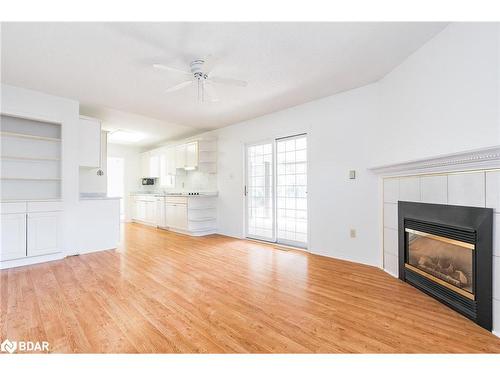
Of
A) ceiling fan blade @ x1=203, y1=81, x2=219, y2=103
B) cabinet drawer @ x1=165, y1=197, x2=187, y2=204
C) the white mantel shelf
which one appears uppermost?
ceiling fan blade @ x1=203, y1=81, x2=219, y2=103

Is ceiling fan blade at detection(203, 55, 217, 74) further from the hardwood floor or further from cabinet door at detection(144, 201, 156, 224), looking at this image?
cabinet door at detection(144, 201, 156, 224)

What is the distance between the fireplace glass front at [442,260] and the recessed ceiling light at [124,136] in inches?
254

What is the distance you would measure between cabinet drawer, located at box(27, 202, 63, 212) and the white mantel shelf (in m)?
4.78

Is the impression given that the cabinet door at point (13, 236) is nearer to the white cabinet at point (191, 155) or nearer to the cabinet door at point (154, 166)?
the white cabinet at point (191, 155)

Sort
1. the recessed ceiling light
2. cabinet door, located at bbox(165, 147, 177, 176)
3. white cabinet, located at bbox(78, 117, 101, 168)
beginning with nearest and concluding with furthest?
white cabinet, located at bbox(78, 117, 101, 168)
the recessed ceiling light
cabinet door, located at bbox(165, 147, 177, 176)

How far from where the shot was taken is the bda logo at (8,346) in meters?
1.61

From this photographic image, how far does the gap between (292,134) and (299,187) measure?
979mm

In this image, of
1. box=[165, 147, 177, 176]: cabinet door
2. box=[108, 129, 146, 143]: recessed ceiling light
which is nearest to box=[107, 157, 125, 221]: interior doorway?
box=[108, 129, 146, 143]: recessed ceiling light

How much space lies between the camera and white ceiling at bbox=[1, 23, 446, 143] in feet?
7.32

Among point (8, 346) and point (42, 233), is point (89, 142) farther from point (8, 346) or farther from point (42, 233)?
point (8, 346)

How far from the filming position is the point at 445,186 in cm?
233

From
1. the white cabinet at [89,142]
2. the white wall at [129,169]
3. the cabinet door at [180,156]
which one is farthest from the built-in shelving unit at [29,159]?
the white wall at [129,169]

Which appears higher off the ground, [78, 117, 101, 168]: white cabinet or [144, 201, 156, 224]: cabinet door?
[78, 117, 101, 168]: white cabinet

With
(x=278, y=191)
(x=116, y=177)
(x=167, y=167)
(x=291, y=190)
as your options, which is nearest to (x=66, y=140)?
(x=167, y=167)
